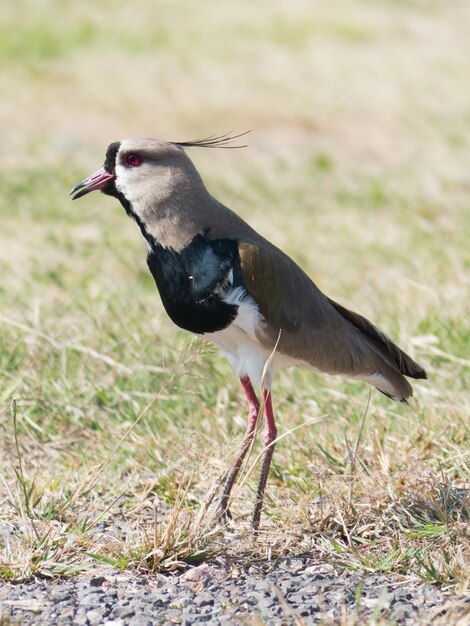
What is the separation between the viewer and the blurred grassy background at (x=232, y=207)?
3.80 meters

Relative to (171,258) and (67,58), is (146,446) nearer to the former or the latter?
(171,258)

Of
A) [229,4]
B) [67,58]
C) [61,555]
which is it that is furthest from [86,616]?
[229,4]

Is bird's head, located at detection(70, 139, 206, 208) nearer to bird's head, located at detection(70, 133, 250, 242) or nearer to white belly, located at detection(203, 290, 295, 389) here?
bird's head, located at detection(70, 133, 250, 242)

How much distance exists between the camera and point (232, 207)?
7684 millimetres

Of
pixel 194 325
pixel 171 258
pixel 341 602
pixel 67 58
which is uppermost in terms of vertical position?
pixel 67 58

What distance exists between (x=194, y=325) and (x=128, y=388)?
1.26 meters

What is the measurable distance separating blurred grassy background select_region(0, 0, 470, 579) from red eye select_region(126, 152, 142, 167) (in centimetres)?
60

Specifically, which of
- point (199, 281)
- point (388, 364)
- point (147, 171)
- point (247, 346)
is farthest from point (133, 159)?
point (388, 364)

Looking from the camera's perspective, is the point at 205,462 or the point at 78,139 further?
the point at 78,139

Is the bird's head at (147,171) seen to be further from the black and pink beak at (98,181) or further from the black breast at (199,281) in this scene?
the black breast at (199,281)

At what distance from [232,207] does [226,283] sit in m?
4.59

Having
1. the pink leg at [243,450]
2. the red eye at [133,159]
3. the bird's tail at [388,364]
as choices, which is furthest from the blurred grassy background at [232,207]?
the red eye at [133,159]

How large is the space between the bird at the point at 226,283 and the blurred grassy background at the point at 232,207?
0.15 m

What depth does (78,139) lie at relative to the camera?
981 centimetres
